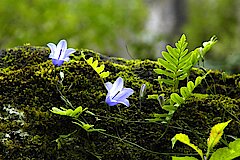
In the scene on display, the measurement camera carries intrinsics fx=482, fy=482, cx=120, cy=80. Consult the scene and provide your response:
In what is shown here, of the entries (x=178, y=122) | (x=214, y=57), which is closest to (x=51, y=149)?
(x=178, y=122)

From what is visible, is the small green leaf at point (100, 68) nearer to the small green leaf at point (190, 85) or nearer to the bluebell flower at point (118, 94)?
the bluebell flower at point (118, 94)

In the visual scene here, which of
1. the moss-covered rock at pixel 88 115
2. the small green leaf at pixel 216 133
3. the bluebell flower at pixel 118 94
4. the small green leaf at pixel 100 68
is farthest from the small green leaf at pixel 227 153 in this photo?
the small green leaf at pixel 100 68

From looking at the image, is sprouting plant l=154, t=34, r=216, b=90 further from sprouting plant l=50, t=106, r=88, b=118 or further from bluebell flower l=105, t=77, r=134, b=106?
sprouting plant l=50, t=106, r=88, b=118

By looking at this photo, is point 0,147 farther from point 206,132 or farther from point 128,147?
point 206,132

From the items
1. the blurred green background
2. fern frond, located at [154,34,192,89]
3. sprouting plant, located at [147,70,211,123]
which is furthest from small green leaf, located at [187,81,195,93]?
the blurred green background

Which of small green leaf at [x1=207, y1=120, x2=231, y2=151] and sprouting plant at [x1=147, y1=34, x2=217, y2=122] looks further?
sprouting plant at [x1=147, y1=34, x2=217, y2=122]

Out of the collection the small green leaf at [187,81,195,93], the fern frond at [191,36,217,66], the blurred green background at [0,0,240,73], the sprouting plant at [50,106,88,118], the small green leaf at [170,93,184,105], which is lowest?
the sprouting plant at [50,106,88,118]

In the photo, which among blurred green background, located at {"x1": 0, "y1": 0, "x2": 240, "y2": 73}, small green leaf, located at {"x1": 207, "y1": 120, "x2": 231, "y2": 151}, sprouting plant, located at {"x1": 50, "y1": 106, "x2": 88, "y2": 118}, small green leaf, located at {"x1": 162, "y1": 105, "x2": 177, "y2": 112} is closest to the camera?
small green leaf, located at {"x1": 207, "y1": 120, "x2": 231, "y2": 151}
